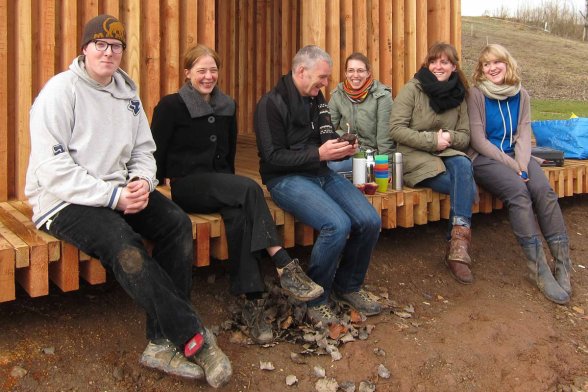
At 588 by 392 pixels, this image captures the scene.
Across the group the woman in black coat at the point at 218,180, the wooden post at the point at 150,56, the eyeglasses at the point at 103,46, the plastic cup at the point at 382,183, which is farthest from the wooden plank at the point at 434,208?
the eyeglasses at the point at 103,46

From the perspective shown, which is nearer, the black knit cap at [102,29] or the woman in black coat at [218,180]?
the black knit cap at [102,29]

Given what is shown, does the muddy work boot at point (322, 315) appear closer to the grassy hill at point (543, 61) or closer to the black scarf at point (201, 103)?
the black scarf at point (201, 103)

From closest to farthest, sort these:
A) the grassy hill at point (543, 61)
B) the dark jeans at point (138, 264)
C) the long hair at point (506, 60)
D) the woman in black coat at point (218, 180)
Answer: the dark jeans at point (138, 264) → the woman in black coat at point (218, 180) → the long hair at point (506, 60) → the grassy hill at point (543, 61)

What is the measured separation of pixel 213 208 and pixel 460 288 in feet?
7.39

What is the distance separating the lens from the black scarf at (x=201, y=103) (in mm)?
4223

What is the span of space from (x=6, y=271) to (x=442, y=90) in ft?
11.6

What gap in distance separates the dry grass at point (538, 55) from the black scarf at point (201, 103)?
18.9m

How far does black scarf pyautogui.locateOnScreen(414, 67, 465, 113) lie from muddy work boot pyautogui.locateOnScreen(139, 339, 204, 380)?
3.05 m

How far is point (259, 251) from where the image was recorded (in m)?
3.92

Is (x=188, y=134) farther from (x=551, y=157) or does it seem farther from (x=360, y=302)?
(x=551, y=157)

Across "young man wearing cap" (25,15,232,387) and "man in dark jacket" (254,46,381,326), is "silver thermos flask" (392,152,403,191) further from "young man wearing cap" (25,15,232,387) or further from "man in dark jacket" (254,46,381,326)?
"young man wearing cap" (25,15,232,387)

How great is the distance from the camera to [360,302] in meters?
4.54

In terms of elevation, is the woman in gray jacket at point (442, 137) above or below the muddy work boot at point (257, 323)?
above

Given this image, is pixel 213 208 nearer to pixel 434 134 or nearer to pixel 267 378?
pixel 267 378
